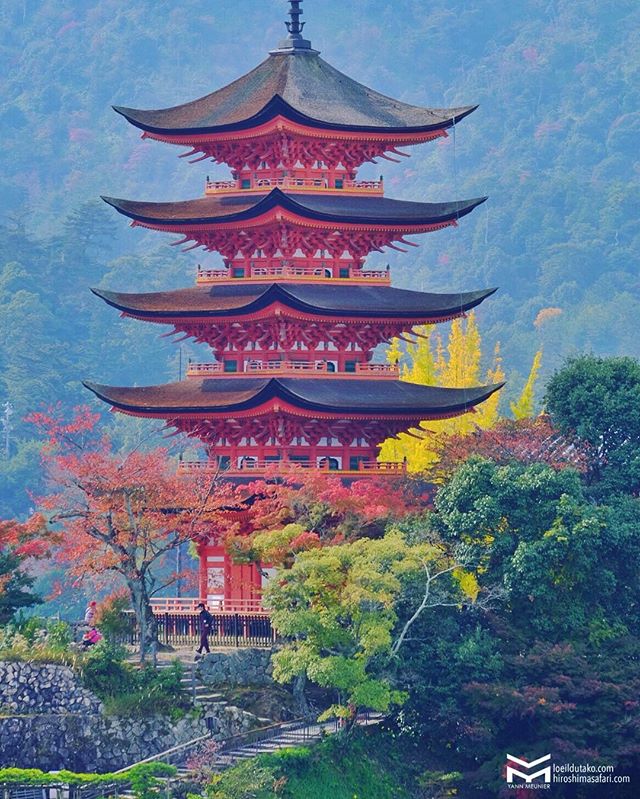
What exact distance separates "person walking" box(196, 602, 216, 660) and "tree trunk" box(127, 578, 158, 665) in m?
1.11

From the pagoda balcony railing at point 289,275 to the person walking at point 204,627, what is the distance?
987 cm

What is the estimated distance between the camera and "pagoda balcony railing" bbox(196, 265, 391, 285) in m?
63.7

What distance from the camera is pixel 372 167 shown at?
175m

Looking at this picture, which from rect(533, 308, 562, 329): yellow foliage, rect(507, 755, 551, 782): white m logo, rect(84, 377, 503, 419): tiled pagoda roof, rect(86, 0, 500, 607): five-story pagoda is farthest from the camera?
rect(533, 308, 562, 329): yellow foliage

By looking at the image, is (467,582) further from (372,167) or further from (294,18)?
(372,167)

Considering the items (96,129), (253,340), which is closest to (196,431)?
(253,340)

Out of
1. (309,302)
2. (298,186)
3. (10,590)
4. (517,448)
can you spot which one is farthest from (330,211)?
(10,590)

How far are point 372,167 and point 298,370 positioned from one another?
113035 millimetres

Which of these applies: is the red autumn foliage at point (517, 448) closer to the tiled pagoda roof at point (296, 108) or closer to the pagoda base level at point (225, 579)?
the pagoda base level at point (225, 579)

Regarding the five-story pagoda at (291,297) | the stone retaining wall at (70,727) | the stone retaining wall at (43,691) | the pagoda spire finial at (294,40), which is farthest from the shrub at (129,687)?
the pagoda spire finial at (294,40)

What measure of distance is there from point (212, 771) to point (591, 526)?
36.6ft

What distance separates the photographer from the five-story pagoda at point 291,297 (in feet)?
204

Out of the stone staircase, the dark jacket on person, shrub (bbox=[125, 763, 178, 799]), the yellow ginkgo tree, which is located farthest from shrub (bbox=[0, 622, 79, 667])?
the yellow ginkgo tree

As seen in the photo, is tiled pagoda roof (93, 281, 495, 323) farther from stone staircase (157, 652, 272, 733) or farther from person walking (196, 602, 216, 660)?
stone staircase (157, 652, 272, 733)
